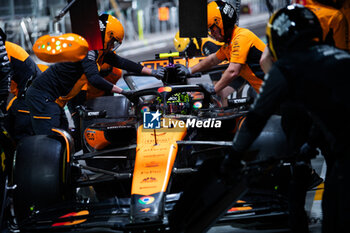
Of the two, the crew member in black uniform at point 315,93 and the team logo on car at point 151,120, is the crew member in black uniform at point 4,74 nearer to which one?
the team logo on car at point 151,120

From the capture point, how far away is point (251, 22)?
2002cm

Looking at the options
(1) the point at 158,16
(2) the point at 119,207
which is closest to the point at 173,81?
(2) the point at 119,207

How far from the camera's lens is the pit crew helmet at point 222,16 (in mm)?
5738

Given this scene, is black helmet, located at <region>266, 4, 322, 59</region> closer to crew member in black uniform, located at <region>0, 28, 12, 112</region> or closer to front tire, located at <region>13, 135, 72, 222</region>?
front tire, located at <region>13, 135, 72, 222</region>

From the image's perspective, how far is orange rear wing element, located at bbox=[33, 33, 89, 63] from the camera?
4645 mm

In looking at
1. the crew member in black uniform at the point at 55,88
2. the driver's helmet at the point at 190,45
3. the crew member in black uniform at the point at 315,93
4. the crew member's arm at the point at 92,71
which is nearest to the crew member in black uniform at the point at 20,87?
the crew member in black uniform at the point at 55,88

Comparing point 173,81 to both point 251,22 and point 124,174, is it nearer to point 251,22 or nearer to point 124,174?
point 124,174

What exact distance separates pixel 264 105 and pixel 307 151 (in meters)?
0.82

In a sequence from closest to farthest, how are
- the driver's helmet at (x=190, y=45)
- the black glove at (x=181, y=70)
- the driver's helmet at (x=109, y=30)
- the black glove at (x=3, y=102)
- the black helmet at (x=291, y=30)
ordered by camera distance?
the black helmet at (x=291, y=30)
the black glove at (x=3, y=102)
the black glove at (x=181, y=70)
the driver's helmet at (x=109, y=30)
the driver's helmet at (x=190, y=45)


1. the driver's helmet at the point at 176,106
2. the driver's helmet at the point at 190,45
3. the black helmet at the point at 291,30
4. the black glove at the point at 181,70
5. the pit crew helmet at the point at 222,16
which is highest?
the black helmet at the point at 291,30

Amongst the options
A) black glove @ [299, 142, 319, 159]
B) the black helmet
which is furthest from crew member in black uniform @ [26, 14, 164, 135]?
the black helmet

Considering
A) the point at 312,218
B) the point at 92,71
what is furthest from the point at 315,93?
the point at 92,71

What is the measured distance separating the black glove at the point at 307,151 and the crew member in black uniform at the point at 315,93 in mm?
606

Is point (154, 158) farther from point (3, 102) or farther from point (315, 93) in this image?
point (315, 93)
